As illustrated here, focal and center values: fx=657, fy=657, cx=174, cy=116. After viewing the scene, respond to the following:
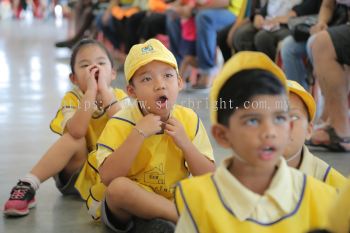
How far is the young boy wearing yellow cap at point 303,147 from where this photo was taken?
1665 mm

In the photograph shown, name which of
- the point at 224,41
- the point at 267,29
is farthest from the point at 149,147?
the point at 224,41

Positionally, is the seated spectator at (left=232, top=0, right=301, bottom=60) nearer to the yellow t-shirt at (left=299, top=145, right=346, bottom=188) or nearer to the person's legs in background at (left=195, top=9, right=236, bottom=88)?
the person's legs in background at (left=195, top=9, right=236, bottom=88)

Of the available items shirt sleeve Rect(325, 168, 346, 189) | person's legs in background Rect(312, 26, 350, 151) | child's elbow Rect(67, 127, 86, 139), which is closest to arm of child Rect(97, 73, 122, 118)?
child's elbow Rect(67, 127, 86, 139)

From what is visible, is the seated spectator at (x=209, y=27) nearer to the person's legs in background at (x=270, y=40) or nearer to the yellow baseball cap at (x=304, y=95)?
the person's legs in background at (x=270, y=40)

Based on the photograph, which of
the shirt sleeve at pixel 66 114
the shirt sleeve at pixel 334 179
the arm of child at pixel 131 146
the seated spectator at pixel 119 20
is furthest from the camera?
the seated spectator at pixel 119 20

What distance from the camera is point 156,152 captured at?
202 centimetres

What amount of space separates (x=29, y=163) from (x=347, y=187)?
2.10 metres

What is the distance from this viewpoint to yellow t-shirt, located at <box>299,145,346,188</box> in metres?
1.65

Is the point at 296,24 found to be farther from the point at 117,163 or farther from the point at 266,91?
the point at 266,91

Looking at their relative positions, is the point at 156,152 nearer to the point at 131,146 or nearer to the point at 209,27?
the point at 131,146

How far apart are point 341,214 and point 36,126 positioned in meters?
2.97

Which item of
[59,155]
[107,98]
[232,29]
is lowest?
[232,29]

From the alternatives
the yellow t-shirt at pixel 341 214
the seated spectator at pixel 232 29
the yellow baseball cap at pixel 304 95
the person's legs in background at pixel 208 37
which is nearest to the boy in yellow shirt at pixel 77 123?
the yellow baseball cap at pixel 304 95

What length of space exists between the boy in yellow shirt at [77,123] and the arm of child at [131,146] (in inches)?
17.6
